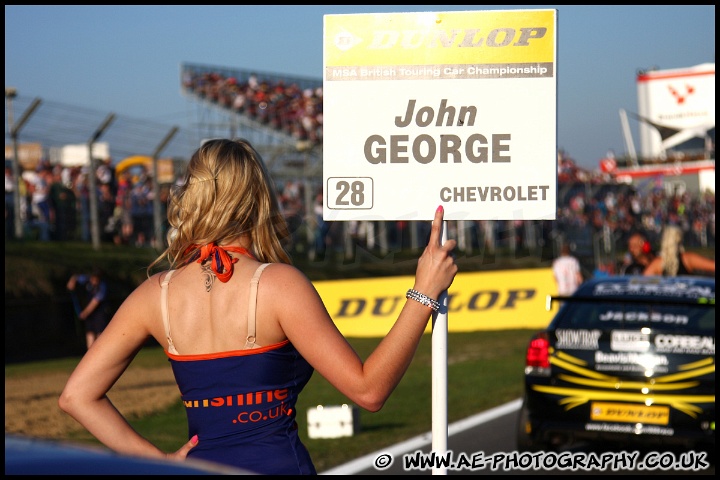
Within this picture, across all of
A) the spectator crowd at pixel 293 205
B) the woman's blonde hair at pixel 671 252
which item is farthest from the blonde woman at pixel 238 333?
the woman's blonde hair at pixel 671 252

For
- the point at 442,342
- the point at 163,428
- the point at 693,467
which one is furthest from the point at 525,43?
the point at 163,428

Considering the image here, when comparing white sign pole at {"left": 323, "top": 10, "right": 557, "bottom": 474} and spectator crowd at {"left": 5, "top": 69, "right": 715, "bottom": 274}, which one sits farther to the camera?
spectator crowd at {"left": 5, "top": 69, "right": 715, "bottom": 274}

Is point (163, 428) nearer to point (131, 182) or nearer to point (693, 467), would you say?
point (693, 467)

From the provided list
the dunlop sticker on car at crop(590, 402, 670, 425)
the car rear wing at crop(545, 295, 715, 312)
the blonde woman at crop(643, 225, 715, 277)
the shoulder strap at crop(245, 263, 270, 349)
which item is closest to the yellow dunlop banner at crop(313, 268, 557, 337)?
the blonde woman at crop(643, 225, 715, 277)

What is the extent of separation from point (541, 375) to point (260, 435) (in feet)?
18.5

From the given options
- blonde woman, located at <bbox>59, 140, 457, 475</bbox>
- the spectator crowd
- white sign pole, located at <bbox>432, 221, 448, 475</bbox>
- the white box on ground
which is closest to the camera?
blonde woman, located at <bbox>59, 140, 457, 475</bbox>

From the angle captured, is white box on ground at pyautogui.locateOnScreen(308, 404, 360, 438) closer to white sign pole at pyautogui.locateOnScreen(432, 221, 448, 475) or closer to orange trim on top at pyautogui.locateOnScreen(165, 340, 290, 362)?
white sign pole at pyautogui.locateOnScreen(432, 221, 448, 475)

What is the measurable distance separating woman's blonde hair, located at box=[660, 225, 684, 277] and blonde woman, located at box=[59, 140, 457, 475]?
28.0 feet

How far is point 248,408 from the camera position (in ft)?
10.2

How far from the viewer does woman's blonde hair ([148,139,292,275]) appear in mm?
3172

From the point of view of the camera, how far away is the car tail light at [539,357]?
8427mm

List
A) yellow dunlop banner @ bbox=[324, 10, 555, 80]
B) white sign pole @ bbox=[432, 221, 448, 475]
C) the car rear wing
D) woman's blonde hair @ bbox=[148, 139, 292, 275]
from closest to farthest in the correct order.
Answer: woman's blonde hair @ bbox=[148, 139, 292, 275], white sign pole @ bbox=[432, 221, 448, 475], yellow dunlop banner @ bbox=[324, 10, 555, 80], the car rear wing

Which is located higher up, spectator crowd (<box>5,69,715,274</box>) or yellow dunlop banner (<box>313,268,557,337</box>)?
spectator crowd (<box>5,69,715,274</box>)

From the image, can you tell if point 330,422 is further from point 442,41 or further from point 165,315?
point 165,315
